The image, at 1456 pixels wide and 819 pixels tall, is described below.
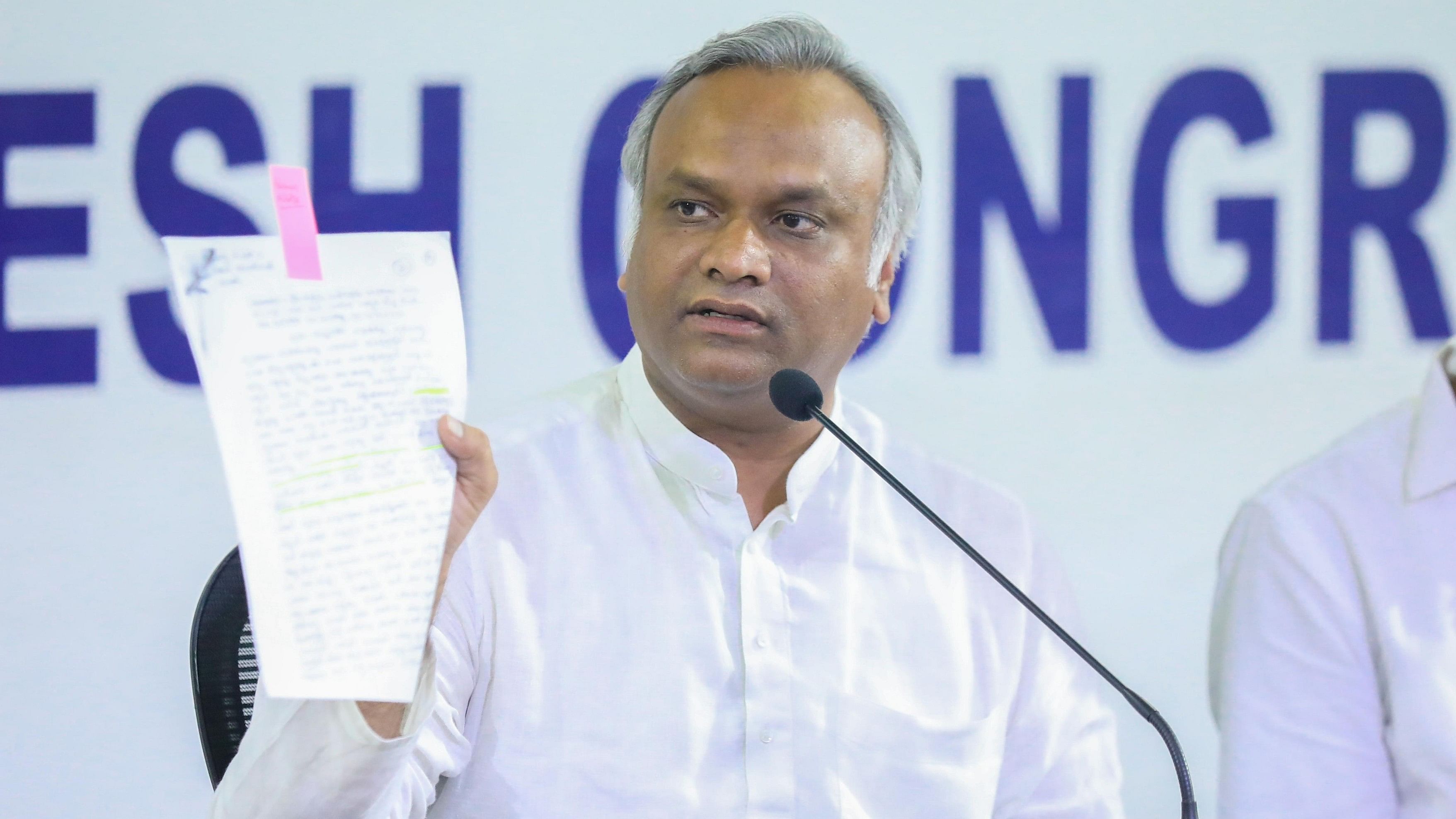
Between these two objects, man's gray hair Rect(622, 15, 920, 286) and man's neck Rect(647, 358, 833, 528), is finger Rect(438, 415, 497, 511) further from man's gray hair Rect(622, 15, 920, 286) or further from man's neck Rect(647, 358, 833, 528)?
man's gray hair Rect(622, 15, 920, 286)

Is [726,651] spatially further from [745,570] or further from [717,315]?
[717,315]

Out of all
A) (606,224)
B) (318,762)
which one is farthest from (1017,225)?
(318,762)

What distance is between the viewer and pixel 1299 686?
1470mm

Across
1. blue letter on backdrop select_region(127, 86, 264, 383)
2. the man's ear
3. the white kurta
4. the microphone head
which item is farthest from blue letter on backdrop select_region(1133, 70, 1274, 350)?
blue letter on backdrop select_region(127, 86, 264, 383)

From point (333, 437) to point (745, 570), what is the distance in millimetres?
696

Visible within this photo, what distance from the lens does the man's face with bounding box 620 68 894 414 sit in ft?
5.39

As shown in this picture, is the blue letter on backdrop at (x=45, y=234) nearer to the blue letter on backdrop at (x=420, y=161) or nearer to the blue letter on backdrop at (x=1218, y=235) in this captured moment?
the blue letter on backdrop at (x=420, y=161)

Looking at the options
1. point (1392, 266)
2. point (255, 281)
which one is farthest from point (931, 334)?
point (255, 281)

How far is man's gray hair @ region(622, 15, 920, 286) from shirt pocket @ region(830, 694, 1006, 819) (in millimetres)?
564

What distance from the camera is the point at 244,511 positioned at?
39.8 inches

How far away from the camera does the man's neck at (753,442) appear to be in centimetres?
175

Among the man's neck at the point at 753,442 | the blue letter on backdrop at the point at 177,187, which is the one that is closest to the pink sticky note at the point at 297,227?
the man's neck at the point at 753,442

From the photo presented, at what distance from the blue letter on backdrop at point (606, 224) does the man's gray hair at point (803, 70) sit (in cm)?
57

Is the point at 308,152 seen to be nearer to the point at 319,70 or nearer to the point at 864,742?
the point at 319,70
